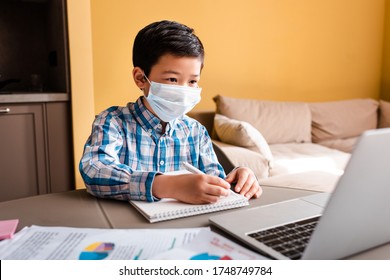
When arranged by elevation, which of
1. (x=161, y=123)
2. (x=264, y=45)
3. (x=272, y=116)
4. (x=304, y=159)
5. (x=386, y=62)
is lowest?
(x=304, y=159)

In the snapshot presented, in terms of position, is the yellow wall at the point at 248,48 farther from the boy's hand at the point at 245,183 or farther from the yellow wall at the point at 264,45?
the boy's hand at the point at 245,183

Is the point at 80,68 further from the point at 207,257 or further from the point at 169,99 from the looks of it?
the point at 207,257

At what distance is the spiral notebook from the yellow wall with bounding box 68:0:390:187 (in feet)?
4.75

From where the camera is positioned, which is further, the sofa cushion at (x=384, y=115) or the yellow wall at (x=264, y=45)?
the sofa cushion at (x=384, y=115)

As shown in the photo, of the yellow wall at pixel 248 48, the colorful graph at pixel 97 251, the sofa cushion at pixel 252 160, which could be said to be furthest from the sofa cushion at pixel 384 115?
the colorful graph at pixel 97 251

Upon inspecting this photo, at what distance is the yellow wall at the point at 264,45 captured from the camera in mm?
2555

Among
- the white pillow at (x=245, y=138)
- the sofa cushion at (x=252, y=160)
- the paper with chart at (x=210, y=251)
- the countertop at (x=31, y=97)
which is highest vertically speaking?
the countertop at (x=31, y=97)

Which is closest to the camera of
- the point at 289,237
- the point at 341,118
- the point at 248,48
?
the point at 289,237

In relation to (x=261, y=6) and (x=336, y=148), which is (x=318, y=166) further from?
(x=261, y=6)

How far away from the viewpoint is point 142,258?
54cm

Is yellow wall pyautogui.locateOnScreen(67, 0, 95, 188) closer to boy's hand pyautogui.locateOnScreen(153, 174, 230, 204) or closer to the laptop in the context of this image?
boy's hand pyautogui.locateOnScreen(153, 174, 230, 204)

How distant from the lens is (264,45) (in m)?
3.15

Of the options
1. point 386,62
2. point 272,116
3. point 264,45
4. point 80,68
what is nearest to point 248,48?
point 264,45

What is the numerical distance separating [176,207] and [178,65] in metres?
0.48
